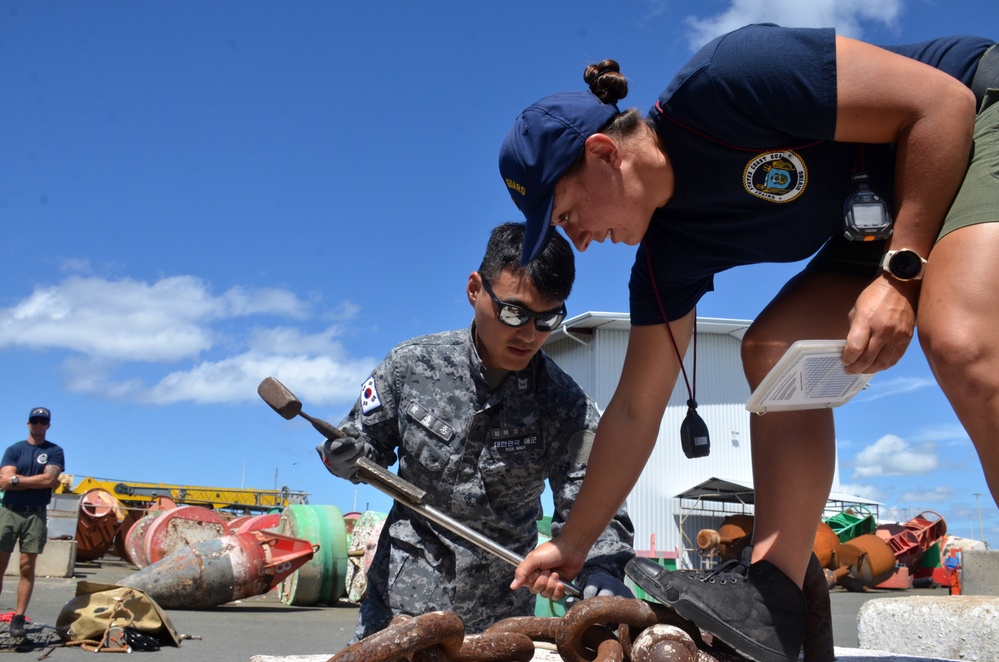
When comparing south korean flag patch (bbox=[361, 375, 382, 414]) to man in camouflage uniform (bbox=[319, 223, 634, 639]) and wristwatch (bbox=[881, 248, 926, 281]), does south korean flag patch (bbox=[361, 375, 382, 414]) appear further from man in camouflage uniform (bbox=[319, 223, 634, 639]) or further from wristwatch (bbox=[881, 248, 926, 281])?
wristwatch (bbox=[881, 248, 926, 281])

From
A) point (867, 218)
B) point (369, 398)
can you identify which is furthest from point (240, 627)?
point (867, 218)

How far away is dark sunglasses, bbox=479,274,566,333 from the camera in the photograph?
3.14 meters

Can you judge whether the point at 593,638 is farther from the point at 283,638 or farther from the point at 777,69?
the point at 283,638

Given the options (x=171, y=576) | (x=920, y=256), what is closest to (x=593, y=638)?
(x=920, y=256)

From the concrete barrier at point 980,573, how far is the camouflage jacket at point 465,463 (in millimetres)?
3677

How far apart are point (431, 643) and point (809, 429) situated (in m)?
1.25

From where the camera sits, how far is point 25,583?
8406 millimetres

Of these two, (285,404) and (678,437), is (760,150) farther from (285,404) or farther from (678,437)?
(678,437)

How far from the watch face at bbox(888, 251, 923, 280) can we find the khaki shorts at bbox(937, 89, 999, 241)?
8cm

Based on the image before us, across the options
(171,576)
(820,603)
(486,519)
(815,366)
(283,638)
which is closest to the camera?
(815,366)

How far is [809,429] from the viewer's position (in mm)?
2244

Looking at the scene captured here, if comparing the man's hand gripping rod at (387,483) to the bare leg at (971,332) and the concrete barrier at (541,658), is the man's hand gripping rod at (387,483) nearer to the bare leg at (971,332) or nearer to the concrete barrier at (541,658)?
the concrete barrier at (541,658)

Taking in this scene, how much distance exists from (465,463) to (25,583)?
7.14m

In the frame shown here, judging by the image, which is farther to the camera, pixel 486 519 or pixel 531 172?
pixel 486 519
